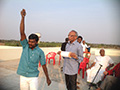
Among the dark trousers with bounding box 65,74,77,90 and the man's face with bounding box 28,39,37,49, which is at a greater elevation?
Result: the man's face with bounding box 28,39,37,49

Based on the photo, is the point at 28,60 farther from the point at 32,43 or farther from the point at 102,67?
the point at 102,67

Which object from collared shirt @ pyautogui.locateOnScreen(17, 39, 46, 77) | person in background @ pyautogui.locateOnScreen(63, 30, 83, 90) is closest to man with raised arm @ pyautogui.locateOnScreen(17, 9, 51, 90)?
collared shirt @ pyautogui.locateOnScreen(17, 39, 46, 77)

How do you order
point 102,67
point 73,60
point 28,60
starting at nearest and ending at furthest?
1. point 28,60
2. point 73,60
3. point 102,67

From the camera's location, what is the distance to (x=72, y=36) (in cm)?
252

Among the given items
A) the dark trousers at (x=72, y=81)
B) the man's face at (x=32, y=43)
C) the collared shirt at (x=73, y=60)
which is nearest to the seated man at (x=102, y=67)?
the dark trousers at (x=72, y=81)

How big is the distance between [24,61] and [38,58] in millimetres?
245

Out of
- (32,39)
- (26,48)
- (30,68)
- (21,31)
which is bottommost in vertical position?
(30,68)

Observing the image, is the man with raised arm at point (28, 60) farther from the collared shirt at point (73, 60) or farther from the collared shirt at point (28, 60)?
the collared shirt at point (73, 60)

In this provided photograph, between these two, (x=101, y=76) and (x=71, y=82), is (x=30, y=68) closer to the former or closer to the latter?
(x=71, y=82)

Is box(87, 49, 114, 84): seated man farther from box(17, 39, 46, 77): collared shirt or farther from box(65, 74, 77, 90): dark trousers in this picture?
box(17, 39, 46, 77): collared shirt

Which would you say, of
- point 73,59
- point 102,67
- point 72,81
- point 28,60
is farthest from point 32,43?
point 102,67

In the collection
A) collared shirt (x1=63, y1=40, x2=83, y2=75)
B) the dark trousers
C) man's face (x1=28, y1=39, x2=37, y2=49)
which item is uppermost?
man's face (x1=28, y1=39, x2=37, y2=49)

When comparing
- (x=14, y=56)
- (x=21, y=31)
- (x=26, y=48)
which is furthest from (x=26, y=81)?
(x=14, y=56)

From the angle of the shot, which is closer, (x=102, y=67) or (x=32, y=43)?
(x=32, y=43)
